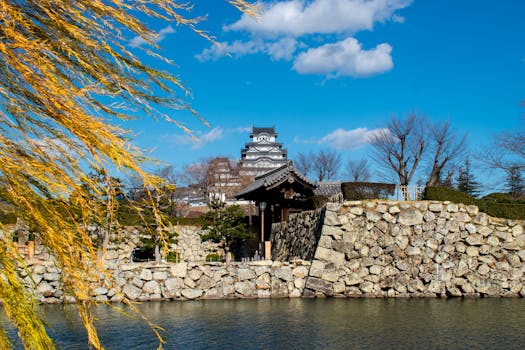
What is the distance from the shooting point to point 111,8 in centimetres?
261

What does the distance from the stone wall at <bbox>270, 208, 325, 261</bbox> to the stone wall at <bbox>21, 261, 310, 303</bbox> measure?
49.1 inches

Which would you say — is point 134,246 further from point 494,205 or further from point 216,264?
point 494,205

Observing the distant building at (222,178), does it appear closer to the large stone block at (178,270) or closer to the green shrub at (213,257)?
the green shrub at (213,257)

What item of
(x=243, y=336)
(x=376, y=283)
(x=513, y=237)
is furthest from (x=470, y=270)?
(x=243, y=336)

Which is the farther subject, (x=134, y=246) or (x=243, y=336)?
(x=134, y=246)

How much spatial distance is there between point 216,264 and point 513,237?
28.9ft

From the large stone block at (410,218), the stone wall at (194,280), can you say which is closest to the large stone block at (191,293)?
the stone wall at (194,280)

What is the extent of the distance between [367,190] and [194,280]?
652 cm

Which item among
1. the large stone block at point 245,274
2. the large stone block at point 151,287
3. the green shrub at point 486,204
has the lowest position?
the large stone block at point 151,287

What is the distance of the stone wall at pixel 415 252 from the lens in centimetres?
1353

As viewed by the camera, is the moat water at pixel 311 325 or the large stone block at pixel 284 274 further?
the large stone block at pixel 284 274

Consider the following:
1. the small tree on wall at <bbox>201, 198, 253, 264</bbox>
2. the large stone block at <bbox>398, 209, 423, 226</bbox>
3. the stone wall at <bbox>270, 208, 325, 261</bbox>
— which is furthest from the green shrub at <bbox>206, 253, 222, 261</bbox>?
the large stone block at <bbox>398, 209, 423, 226</bbox>

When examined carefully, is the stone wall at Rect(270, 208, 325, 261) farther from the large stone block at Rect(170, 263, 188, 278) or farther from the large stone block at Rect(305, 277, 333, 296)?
the large stone block at Rect(170, 263, 188, 278)

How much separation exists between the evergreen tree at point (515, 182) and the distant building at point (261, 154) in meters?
22.1
